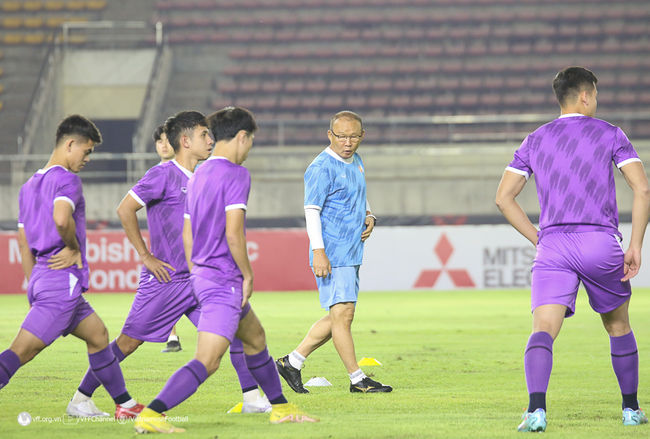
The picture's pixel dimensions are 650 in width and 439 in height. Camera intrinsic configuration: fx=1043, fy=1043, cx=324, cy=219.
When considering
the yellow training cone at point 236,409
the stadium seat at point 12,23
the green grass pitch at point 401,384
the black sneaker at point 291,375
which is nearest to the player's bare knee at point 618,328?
the green grass pitch at point 401,384

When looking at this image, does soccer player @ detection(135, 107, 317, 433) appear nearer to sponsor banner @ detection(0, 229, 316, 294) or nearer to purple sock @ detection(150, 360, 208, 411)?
purple sock @ detection(150, 360, 208, 411)

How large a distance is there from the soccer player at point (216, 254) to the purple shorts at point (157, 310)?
2.93 ft

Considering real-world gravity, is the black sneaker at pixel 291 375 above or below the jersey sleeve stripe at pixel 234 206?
below

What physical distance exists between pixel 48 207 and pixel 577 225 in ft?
9.43

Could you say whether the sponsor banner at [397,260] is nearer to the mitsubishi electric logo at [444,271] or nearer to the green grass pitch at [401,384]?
the mitsubishi electric logo at [444,271]

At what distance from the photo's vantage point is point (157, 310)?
6391mm

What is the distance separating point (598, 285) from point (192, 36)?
26.4m

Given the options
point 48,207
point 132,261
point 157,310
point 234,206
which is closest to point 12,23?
point 132,261

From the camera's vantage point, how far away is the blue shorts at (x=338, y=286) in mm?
7227

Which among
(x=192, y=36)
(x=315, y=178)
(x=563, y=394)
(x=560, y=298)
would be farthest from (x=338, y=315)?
(x=192, y=36)

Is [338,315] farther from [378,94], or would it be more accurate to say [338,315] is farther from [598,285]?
Result: [378,94]

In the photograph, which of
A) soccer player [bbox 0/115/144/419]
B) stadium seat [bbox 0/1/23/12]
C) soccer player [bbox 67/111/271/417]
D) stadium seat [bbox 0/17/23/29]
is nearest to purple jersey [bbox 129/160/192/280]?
soccer player [bbox 67/111/271/417]

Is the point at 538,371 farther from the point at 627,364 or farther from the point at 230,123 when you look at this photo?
the point at 230,123

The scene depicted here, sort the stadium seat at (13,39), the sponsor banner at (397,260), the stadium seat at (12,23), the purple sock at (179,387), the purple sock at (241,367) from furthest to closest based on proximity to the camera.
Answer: the stadium seat at (12,23) < the stadium seat at (13,39) < the sponsor banner at (397,260) < the purple sock at (241,367) < the purple sock at (179,387)
